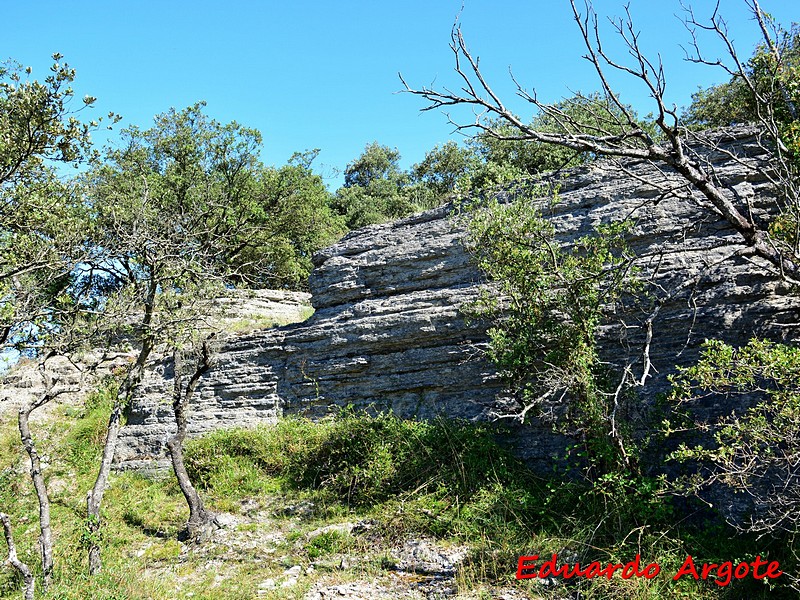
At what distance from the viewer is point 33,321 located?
25.0ft

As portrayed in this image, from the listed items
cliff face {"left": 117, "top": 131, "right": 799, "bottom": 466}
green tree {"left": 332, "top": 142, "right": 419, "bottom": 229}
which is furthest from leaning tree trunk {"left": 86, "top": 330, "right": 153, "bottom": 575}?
Answer: green tree {"left": 332, "top": 142, "right": 419, "bottom": 229}

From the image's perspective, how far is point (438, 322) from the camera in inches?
476

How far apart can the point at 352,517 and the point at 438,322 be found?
4.34m

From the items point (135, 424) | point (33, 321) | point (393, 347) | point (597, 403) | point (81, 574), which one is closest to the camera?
point (33, 321)

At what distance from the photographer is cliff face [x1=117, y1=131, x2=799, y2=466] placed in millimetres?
9852

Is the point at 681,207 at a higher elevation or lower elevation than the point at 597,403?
higher

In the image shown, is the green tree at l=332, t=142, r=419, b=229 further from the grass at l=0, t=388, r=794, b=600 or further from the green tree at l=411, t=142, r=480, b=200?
the grass at l=0, t=388, r=794, b=600

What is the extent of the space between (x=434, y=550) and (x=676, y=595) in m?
3.47

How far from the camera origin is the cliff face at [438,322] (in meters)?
9.85

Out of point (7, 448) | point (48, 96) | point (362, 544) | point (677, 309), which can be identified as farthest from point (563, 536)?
point (7, 448)

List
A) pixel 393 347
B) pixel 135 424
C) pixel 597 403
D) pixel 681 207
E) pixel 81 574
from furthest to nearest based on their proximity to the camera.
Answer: pixel 135 424 → pixel 393 347 → pixel 681 207 → pixel 597 403 → pixel 81 574

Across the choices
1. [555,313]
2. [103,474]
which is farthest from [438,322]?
[103,474]

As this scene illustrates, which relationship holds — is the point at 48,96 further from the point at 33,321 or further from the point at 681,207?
the point at 681,207

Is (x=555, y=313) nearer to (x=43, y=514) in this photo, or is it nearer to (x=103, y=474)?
(x=103, y=474)
